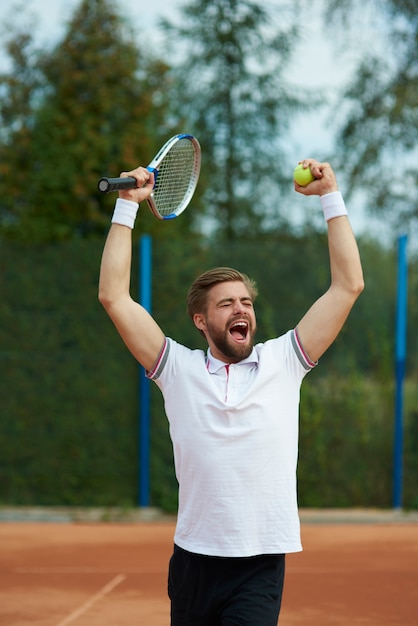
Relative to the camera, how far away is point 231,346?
3539mm

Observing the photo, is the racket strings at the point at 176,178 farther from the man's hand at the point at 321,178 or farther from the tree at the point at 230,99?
the tree at the point at 230,99

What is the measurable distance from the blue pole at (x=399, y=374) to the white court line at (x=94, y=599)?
345 centimetres

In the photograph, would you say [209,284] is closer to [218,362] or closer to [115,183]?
[218,362]

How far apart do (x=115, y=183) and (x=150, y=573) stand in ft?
14.2

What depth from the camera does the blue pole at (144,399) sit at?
31.8 feet

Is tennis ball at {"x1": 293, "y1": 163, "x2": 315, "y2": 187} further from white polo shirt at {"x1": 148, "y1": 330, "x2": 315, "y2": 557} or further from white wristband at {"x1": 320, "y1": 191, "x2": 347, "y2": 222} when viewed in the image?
white polo shirt at {"x1": 148, "y1": 330, "x2": 315, "y2": 557}

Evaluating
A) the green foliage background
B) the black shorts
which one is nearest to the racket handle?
the black shorts

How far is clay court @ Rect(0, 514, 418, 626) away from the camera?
19.7ft

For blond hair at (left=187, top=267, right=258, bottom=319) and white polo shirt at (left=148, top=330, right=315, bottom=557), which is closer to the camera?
white polo shirt at (left=148, top=330, right=315, bottom=557)

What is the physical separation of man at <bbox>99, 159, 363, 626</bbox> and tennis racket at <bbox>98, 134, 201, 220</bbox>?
64 centimetres

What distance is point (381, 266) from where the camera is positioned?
32.6ft

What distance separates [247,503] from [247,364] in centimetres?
47

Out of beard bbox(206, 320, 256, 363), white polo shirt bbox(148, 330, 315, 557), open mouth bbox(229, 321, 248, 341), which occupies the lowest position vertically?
white polo shirt bbox(148, 330, 315, 557)

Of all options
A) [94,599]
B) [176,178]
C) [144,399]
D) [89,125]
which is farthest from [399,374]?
[89,125]
